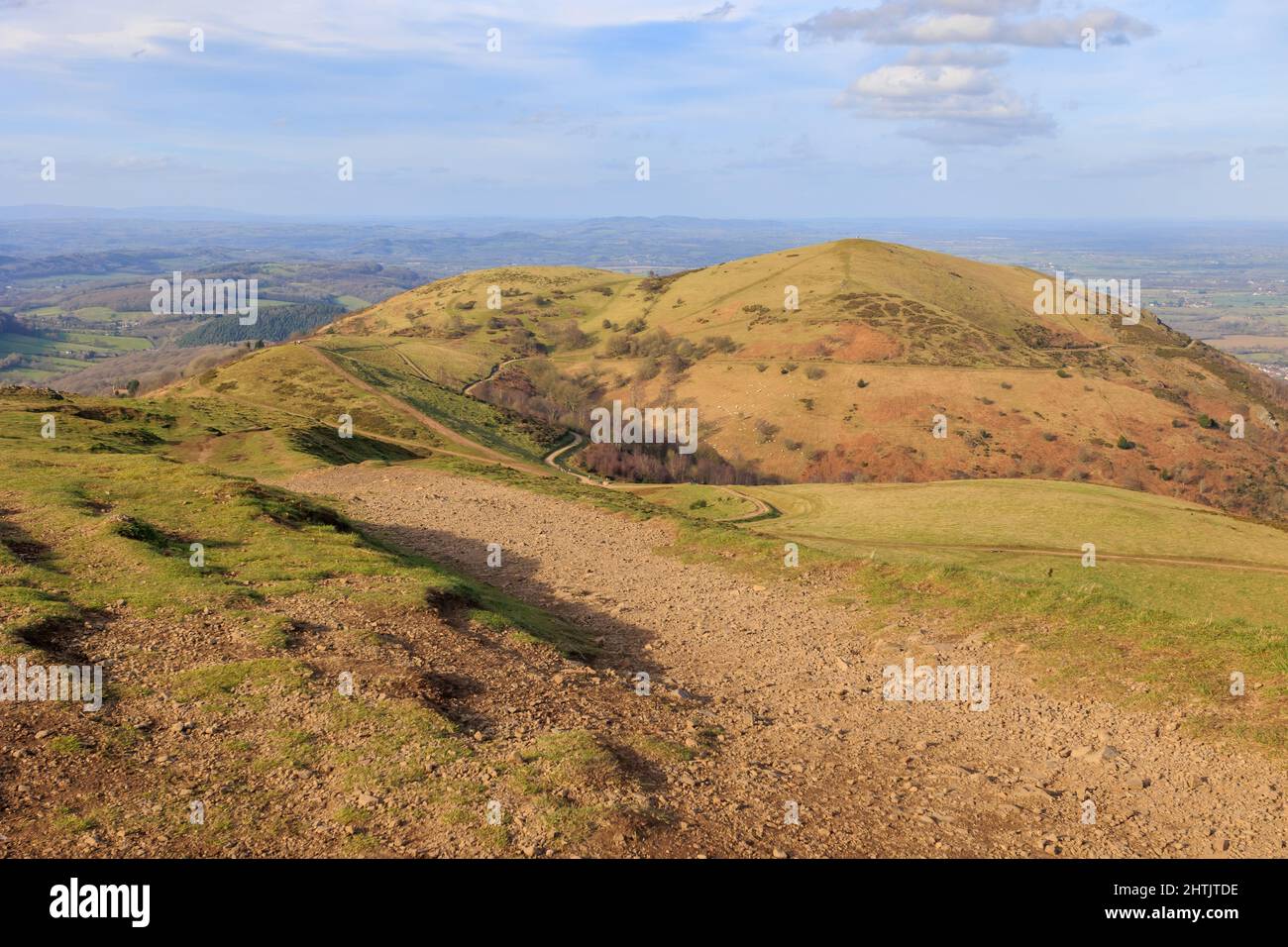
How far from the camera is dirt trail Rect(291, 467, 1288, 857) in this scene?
1176 centimetres

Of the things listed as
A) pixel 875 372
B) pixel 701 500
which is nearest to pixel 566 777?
pixel 701 500

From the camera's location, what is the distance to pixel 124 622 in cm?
1592

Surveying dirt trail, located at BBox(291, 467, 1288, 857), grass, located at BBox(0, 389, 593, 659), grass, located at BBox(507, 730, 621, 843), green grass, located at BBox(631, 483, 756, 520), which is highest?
grass, located at BBox(0, 389, 593, 659)

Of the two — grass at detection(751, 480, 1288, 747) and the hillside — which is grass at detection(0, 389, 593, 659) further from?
the hillside

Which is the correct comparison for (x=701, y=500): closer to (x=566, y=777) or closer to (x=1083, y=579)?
(x=1083, y=579)

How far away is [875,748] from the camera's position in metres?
14.7

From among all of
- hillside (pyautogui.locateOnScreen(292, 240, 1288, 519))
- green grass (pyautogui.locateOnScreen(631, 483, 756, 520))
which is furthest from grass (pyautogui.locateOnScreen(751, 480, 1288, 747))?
hillside (pyautogui.locateOnScreen(292, 240, 1288, 519))

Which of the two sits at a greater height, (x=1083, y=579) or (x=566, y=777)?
(x=566, y=777)

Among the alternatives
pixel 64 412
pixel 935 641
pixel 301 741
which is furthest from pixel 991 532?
pixel 64 412

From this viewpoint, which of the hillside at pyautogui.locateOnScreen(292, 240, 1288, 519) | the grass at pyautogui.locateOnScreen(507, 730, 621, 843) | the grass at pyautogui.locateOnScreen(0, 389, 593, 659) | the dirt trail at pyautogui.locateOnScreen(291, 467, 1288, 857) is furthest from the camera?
the hillside at pyautogui.locateOnScreen(292, 240, 1288, 519)

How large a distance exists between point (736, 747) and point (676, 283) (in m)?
192

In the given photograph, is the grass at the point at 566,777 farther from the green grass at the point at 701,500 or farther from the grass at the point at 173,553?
the green grass at the point at 701,500

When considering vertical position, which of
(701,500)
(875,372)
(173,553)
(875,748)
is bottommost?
(701,500)

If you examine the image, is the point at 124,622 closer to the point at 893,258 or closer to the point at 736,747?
the point at 736,747
